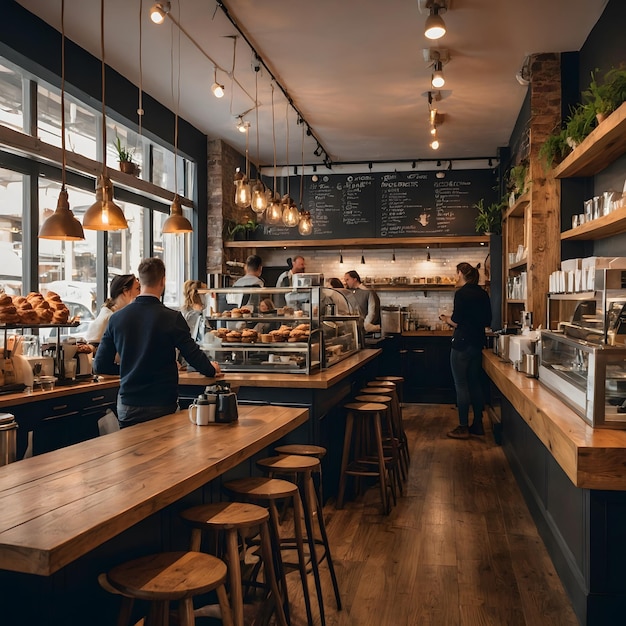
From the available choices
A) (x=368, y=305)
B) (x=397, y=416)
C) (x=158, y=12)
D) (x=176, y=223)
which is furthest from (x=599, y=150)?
(x=368, y=305)

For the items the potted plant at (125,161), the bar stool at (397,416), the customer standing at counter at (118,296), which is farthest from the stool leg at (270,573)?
the potted plant at (125,161)

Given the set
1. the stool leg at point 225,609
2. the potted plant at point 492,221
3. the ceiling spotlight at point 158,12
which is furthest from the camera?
the potted plant at point 492,221

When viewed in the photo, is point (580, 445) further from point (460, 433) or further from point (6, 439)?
point (460, 433)

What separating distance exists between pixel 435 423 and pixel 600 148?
4.15 metres

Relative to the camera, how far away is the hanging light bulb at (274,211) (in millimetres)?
5400

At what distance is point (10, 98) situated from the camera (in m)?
4.82

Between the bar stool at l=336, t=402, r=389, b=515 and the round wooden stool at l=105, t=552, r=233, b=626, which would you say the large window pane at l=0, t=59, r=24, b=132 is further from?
the round wooden stool at l=105, t=552, r=233, b=626

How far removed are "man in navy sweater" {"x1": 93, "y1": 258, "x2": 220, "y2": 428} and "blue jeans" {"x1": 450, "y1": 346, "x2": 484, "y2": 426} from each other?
12.7 feet

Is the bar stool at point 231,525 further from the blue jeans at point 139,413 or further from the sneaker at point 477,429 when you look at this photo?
the sneaker at point 477,429

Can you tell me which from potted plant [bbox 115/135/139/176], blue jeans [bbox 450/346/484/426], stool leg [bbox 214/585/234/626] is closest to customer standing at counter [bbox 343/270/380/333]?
blue jeans [bbox 450/346/484/426]

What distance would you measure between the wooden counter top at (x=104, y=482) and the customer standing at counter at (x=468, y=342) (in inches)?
158

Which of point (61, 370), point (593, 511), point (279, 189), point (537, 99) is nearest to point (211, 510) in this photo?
point (593, 511)

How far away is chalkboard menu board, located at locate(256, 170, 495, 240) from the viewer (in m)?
9.30

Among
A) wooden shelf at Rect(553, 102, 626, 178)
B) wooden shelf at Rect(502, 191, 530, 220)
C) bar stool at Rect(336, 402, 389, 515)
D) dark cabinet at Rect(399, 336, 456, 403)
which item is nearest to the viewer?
wooden shelf at Rect(553, 102, 626, 178)
